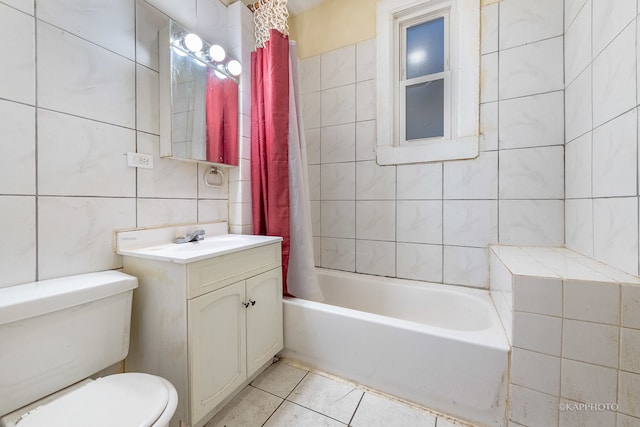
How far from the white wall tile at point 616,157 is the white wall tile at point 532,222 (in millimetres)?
331

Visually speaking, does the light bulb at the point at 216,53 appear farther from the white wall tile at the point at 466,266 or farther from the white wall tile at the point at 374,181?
the white wall tile at the point at 466,266

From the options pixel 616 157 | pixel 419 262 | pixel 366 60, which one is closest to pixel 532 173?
pixel 616 157

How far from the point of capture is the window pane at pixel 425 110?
1.71 meters

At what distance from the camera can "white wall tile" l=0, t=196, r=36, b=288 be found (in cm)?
85

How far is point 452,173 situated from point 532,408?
1.20 meters

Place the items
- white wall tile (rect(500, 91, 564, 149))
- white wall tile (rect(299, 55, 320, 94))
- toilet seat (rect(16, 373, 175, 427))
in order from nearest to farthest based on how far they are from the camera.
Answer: toilet seat (rect(16, 373, 175, 427))
white wall tile (rect(500, 91, 564, 149))
white wall tile (rect(299, 55, 320, 94))

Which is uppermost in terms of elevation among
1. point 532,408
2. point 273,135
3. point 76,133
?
point 273,135

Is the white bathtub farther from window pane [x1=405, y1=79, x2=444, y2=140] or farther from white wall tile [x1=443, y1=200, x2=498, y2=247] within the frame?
window pane [x1=405, y1=79, x2=444, y2=140]

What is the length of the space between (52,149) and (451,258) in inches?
81.8

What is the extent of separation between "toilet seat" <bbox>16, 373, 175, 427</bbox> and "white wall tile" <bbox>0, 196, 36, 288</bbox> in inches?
17.7

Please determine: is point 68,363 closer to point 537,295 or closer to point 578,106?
point 537,295

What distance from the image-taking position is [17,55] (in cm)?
87

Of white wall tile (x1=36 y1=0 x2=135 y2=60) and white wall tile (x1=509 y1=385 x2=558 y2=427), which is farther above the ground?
white wall tile (x1=36 y1=0 x2=135 y2=60)

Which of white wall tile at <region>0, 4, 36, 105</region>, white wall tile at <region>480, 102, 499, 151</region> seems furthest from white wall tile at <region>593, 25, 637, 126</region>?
white wall tile at <region>0, 4, 36, 105</region>
